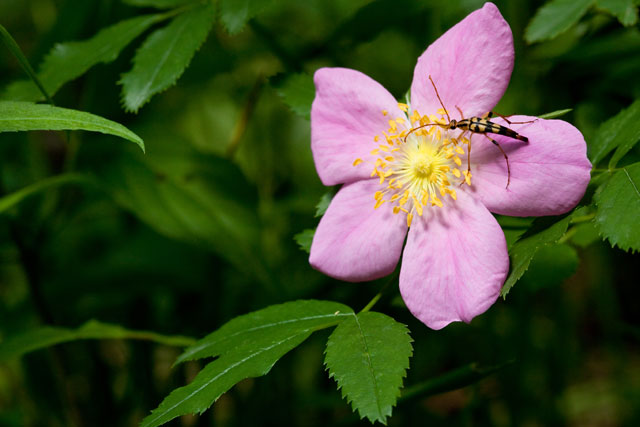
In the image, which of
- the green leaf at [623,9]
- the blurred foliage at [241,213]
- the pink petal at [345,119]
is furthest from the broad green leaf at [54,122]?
the green leaf at [623,9]

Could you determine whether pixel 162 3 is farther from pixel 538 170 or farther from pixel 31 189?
pixel 538 170

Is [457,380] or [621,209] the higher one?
[621,209]

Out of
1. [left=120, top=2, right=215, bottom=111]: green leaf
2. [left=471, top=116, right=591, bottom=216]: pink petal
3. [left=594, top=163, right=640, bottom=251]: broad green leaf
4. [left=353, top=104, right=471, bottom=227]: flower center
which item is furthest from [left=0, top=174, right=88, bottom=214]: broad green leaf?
[left=594, top=163, right=640, bottom=251]: broad green leaf

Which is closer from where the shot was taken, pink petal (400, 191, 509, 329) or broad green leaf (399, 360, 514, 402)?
pink petal (400, 191, 509, 329)

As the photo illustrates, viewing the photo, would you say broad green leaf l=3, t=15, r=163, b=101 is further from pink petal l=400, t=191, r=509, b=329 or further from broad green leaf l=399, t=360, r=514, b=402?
broad green leaf l=399, t=360, r=514, b=402

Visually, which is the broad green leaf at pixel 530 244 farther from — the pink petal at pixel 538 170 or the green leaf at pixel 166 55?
the green leaf at pixel 166 55

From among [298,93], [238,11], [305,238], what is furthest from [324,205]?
[238,11]
